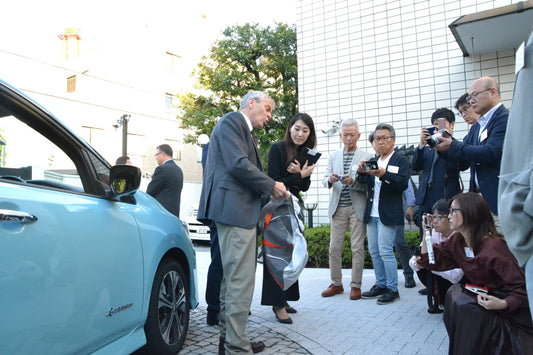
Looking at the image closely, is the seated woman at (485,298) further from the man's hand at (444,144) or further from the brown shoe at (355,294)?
the brown shoe at (355,294)

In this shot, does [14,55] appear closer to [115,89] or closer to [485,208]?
[115,89]

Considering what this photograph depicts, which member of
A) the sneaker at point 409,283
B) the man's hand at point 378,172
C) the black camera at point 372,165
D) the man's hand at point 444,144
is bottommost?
the sneaker at point 409,283

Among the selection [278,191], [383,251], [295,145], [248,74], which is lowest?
[383,251]

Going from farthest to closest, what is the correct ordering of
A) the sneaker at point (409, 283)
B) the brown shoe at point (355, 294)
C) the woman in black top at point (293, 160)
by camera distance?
the sneaker at point (409, 283) → the brown shoe at point (355, 294) → the woman in black top at point (293, 160)

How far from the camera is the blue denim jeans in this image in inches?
176

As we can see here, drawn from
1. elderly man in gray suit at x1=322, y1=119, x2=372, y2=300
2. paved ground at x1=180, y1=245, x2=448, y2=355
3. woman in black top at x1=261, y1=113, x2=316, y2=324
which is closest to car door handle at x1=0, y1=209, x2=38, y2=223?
paved ground at x1=180, y1=245, x2=448, y2=355

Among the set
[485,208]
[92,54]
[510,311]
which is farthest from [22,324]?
[92,54]

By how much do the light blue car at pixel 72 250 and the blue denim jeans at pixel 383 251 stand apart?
2.48 m

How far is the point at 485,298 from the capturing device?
7.58 feet

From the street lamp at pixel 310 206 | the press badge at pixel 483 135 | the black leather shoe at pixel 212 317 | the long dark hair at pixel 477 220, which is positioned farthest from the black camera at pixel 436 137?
the street lamp at pixel 310 206

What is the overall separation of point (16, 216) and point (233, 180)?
4.79 ft

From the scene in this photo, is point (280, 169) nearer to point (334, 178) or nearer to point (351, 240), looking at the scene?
point (334, 178)

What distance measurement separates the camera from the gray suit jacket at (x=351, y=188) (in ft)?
15.8

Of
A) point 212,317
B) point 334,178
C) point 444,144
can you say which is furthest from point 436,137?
point 212,317
